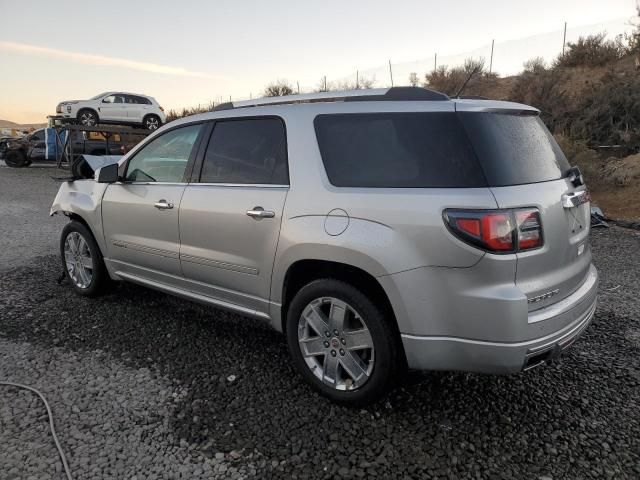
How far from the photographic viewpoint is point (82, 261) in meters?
4.79

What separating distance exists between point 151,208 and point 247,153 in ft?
3.40

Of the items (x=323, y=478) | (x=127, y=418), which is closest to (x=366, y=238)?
(x=323, y=478)

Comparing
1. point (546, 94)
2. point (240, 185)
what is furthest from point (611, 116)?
point (240, 185)

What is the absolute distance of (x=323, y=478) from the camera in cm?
233

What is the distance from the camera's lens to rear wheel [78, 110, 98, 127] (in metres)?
20.3

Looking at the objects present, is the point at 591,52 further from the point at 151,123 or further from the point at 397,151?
the point at 397,151

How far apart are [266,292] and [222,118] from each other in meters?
1.35

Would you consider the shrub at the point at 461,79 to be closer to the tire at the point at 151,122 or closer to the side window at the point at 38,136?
the tire at the point at 151,122

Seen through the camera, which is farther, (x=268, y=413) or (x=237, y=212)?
(x=237, y=212)

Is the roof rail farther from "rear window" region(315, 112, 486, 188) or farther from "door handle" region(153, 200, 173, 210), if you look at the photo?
"door handle" region(153, 200, 173, 210)

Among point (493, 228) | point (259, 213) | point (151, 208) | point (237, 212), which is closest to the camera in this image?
point (493, 228)

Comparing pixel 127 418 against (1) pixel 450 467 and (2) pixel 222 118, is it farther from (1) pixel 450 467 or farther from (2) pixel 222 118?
(2) pixel 222 118

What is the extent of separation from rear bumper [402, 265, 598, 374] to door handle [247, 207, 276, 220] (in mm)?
1107

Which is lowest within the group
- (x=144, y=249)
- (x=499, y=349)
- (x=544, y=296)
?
(x=499, y=349)
